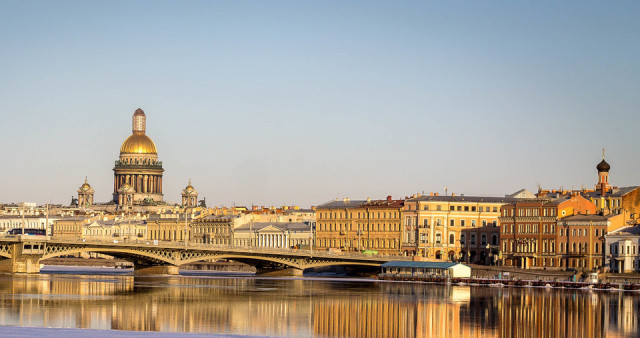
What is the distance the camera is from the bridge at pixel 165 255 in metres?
112

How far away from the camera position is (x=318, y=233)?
15300 centimetres

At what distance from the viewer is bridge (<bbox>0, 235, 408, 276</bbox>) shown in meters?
112

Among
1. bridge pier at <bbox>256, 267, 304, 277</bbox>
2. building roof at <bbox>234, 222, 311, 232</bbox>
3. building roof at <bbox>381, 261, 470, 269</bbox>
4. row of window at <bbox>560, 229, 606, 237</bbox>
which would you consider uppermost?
row of window at <bbox>560, 229, 606, 237</bbox>

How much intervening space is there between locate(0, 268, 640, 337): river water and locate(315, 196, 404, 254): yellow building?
4220 centimetres

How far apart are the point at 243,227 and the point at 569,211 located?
190ft

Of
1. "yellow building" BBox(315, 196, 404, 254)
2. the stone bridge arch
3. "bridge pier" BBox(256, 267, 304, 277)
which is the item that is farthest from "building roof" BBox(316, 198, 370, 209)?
the stone bridge arch

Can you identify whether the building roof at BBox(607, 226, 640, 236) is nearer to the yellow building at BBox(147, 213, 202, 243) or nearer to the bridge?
the bridge

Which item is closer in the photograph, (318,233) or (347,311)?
(347,311)

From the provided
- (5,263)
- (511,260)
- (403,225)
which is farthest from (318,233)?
(5,263)

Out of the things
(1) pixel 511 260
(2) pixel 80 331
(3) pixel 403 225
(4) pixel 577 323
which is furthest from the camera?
(3) pixel 403 225

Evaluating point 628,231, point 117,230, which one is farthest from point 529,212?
point 117,230

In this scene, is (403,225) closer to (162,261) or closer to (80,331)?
(162,261)

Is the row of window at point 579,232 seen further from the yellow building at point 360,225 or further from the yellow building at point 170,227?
the yellow building at point 170,227

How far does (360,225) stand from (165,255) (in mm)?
34264
